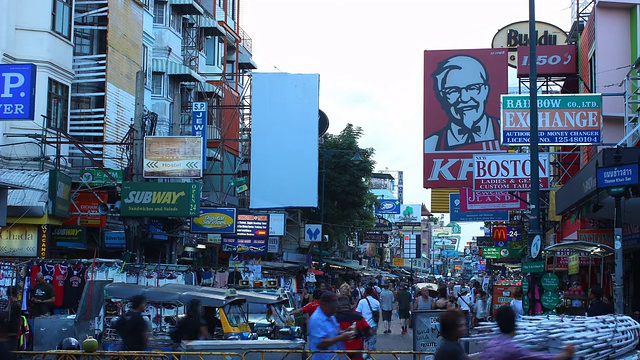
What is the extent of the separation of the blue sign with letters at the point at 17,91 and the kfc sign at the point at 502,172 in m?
11.6

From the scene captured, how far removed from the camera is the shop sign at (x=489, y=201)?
82.7 feet

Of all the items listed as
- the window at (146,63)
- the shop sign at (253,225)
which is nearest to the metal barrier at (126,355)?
the shop sign at (253,225)

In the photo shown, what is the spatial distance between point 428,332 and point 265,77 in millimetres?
26867

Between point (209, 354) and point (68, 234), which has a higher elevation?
point (68, 234)

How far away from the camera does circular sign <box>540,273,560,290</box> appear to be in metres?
17.1

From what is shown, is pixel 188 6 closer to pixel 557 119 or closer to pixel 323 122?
pixel 323 122

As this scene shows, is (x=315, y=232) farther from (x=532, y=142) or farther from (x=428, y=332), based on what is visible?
(x=428, y=332)

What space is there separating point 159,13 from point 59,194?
59.7ft

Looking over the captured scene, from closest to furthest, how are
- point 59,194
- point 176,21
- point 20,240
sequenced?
point 59,194 < point 20,240 < point 176,21

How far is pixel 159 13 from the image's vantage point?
39531mm

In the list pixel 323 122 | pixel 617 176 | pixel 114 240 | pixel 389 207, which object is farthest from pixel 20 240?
pixel 389 207

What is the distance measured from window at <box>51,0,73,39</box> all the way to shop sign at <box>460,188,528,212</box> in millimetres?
14566

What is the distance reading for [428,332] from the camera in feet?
46.6

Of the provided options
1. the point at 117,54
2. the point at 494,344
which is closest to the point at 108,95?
the point at 117,54
